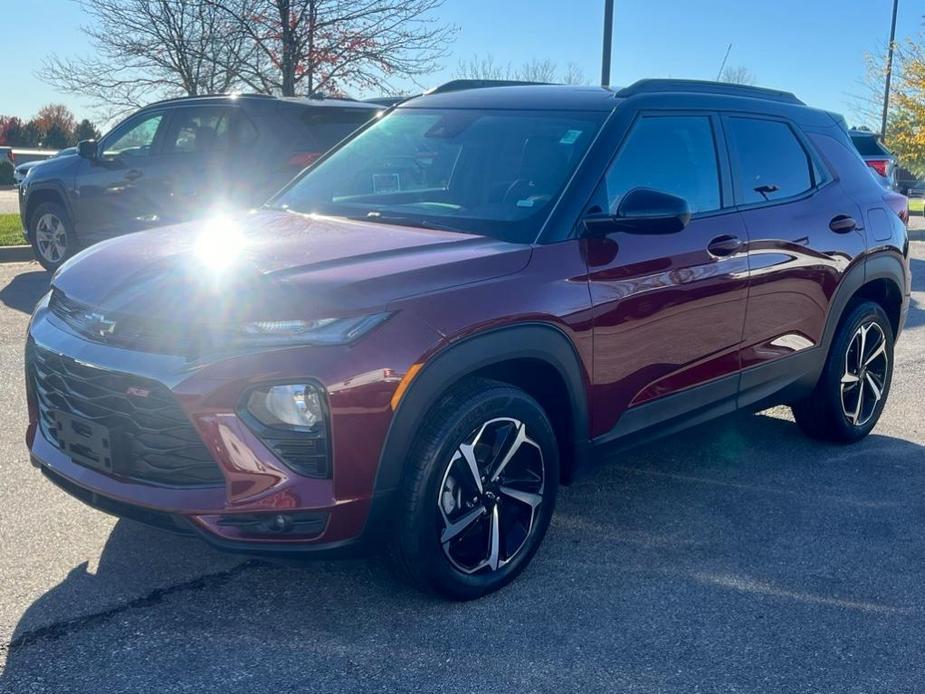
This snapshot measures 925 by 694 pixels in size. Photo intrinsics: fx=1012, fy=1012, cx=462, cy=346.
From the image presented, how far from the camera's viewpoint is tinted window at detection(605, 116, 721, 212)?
13.3ft

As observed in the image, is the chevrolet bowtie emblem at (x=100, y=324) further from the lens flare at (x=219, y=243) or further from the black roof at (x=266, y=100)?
the black roof at (x=266, y=100)

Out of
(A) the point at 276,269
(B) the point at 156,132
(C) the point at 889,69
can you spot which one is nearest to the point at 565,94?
(A) the point at 276,269

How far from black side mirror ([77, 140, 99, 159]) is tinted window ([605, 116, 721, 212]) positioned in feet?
21.5

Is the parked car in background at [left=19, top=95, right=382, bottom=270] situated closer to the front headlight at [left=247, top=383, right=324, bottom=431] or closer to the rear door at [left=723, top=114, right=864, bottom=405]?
the rear door at [left=723, top=114, right=864, bottom=405]

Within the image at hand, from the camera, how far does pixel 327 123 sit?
886 centimetres

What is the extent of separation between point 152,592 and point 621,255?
208 cm

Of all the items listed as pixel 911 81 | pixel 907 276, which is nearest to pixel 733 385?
pixel 907 276

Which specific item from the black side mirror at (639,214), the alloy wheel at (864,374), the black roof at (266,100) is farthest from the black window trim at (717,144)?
the black roof at (266,100)

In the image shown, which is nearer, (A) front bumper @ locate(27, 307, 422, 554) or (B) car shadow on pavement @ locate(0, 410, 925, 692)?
(A) front bumper @ locate(27, 307, 422, 554)

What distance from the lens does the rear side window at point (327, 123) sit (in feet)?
28.8

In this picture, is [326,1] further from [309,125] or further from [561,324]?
[561,324]

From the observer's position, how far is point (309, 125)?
8.77m

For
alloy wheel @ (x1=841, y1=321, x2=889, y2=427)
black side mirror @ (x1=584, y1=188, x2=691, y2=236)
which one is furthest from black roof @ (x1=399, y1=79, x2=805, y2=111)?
alloy wheel @ (x1=841, y1=321, x2=889, y2=427)

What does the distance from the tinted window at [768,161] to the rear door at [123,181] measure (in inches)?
229
